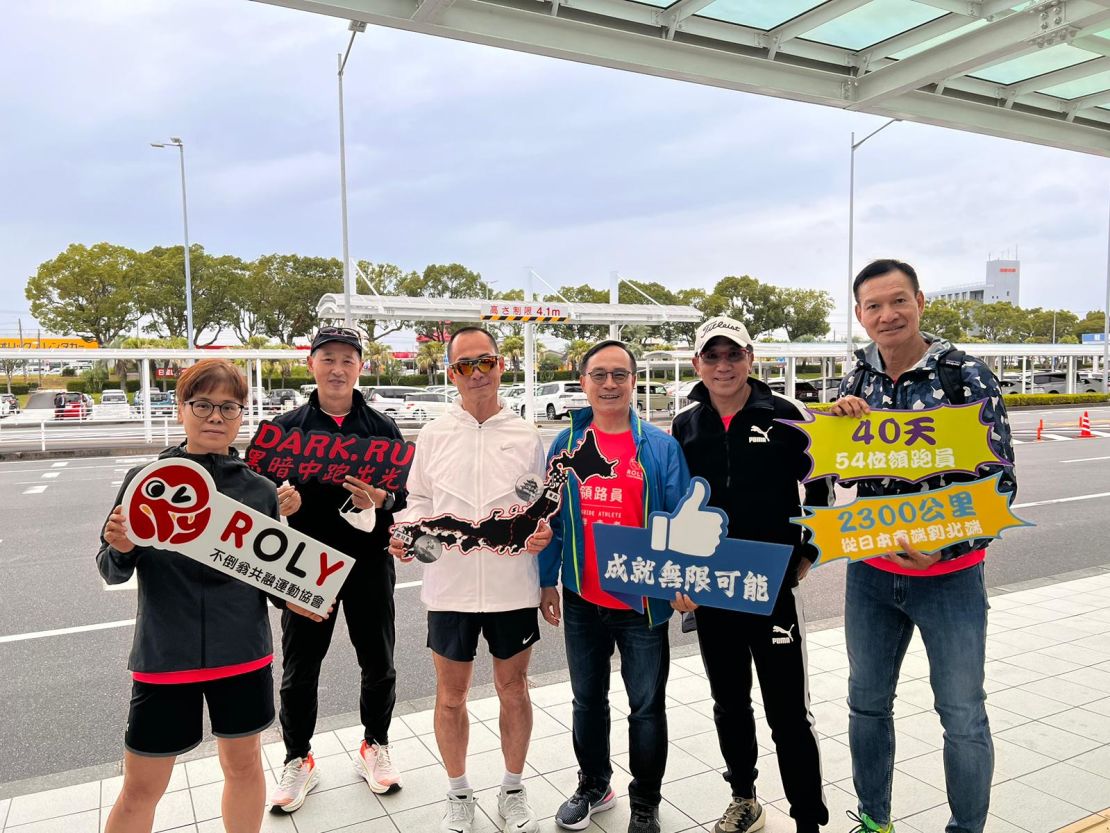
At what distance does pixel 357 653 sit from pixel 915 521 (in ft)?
7.80

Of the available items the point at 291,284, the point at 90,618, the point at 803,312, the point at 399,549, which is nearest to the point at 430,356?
the point at 291,284

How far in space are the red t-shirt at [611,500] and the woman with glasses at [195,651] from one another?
1.19m

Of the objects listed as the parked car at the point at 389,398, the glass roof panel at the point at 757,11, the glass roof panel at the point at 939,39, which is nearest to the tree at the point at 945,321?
the parked car at the point at 389,398

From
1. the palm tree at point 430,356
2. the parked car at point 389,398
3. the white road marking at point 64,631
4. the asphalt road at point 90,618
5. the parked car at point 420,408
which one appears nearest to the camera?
the asphalt road at point 90,618

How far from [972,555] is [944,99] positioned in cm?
375

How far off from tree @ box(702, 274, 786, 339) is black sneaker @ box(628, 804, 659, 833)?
54278 mm

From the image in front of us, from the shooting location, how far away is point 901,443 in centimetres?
256

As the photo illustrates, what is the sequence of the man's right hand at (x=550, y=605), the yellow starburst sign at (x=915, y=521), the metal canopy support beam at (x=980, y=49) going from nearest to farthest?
the yellow starburst sign at (x=915, y=521) → the man's right hand at (x=550, y=605) → the metal canopy support beam at (x=980, y=49)

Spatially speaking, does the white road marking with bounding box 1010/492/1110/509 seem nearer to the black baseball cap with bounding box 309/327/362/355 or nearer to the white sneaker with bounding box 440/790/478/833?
the white sneaker with bounding box 440/790/478/833

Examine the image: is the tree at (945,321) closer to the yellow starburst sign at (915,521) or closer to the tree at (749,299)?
the tree at (749,299)

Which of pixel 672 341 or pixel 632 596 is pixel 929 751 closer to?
pixel 632 596

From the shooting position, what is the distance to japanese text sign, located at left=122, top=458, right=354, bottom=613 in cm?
234

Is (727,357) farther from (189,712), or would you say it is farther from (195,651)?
(189,712)

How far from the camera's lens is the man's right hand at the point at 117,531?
2.29 metres
